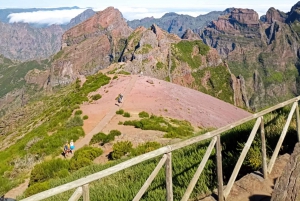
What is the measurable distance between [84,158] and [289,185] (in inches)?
683

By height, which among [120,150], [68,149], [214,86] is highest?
[120,150]

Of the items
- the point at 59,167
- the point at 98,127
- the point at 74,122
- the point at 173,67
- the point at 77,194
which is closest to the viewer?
the point at 77,194

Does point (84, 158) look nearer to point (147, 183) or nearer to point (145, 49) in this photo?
point (147, 183)

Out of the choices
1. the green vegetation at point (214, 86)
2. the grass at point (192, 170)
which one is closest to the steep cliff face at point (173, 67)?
the green vegetation at point (214, 86)

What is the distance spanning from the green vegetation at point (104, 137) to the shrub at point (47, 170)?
565cm

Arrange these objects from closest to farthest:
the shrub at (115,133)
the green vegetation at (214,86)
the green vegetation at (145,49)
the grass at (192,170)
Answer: the grass at (192,170) < the shrub at (115,133) < the green vegetation at (145,49) < the green vegetation at (214,86)

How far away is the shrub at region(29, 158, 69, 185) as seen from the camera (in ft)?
63.6

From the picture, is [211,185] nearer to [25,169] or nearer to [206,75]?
[25,169]

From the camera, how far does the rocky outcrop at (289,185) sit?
560 cm

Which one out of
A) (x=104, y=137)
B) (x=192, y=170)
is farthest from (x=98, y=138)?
(x=192, y=170)

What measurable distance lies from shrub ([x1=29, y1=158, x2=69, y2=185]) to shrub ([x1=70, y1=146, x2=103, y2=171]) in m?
0.59

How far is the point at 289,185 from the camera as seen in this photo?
19.1ft

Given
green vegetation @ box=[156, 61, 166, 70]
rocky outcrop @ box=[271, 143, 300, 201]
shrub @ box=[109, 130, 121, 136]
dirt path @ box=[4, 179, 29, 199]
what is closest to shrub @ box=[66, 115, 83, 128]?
shrub @ box=[109, 130, 121, 136]

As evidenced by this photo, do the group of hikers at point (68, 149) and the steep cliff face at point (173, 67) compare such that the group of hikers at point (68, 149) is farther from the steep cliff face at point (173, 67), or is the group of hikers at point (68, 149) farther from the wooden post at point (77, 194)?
the steep cliff face at point (173, 67)
